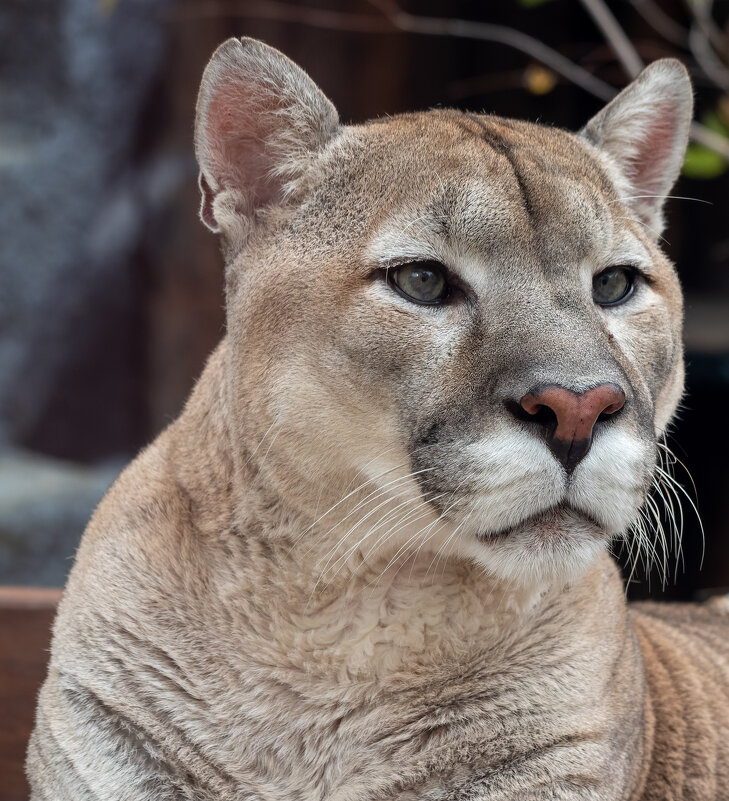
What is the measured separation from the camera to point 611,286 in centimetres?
248

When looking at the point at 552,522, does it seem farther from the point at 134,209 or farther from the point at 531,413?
the point at 134,209

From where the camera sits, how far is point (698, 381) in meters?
6.62

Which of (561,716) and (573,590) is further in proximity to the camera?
(573,590)

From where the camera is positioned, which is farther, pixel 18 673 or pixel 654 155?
pixel 18 673

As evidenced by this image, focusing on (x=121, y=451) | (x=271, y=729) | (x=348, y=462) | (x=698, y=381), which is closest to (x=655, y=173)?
(x=348, y=462)

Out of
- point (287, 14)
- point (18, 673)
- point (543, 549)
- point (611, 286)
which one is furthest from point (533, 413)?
point (287, 14)

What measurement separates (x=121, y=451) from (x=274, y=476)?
518 centimetres

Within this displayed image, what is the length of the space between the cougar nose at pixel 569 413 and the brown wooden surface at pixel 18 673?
2113mm

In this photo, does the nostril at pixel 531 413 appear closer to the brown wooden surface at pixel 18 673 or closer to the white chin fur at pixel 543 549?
the white chin fur at pixel 543 549

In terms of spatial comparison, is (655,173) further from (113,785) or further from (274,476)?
(113,785)

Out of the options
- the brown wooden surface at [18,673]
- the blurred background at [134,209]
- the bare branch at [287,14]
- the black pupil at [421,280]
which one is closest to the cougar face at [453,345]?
the black pupil at [421,280]

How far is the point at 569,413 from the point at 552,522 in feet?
0.86

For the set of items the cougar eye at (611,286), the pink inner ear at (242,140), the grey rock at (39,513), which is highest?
the pink inner ear at (242,140)

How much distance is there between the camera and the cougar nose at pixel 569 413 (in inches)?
76.4
